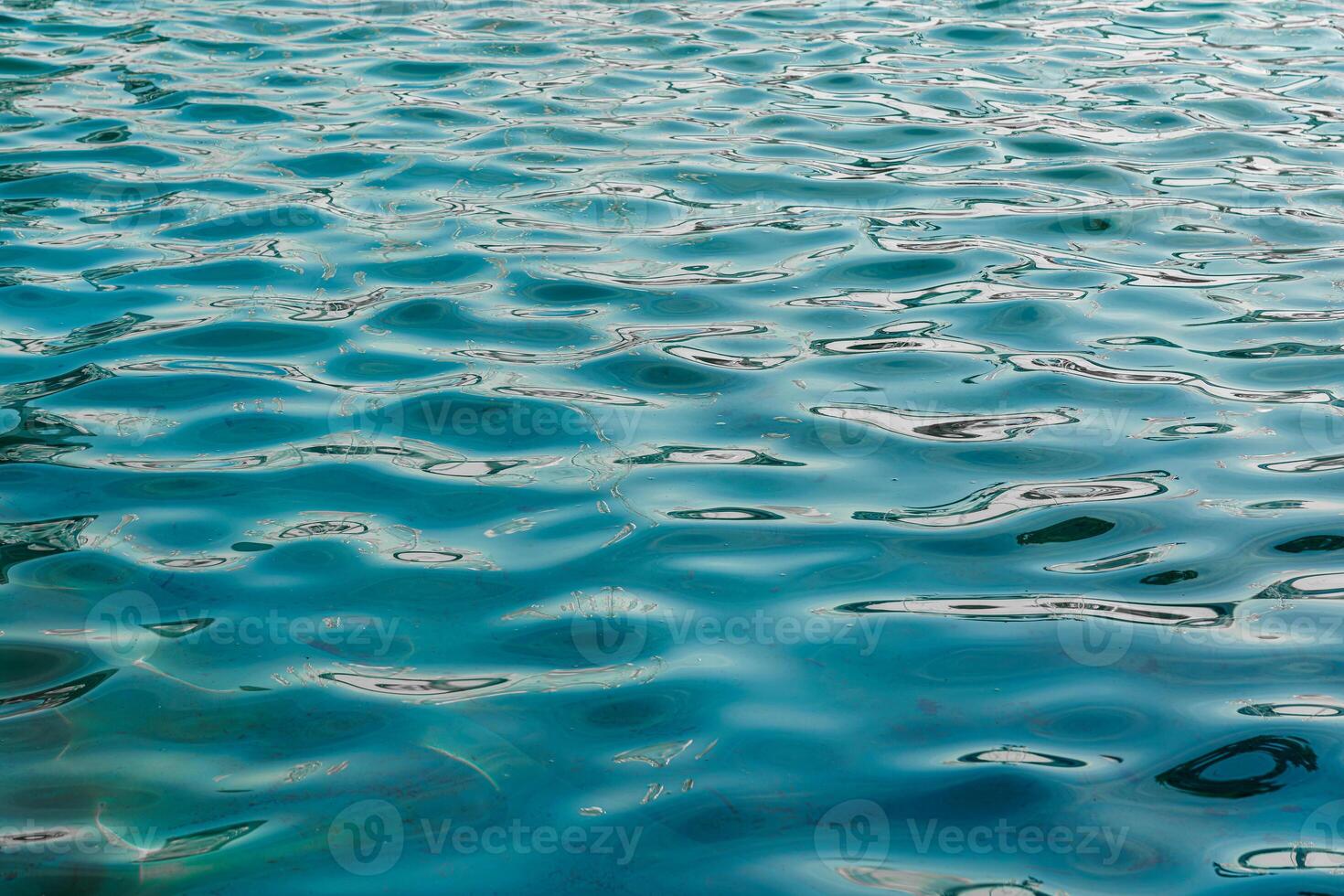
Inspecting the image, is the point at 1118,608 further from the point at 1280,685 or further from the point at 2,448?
the point at 2,448

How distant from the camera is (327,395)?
3898mm

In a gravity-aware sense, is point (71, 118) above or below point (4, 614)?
above

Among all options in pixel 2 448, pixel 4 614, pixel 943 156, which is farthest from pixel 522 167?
pixel 4 614

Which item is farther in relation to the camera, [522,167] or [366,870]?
[522,167]

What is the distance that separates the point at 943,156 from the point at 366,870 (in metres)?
4.83

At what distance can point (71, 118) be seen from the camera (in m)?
6.49

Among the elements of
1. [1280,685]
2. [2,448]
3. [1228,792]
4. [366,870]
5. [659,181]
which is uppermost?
[659,181]

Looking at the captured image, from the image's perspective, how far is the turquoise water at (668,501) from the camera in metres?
2.34

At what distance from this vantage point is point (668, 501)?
3342mm

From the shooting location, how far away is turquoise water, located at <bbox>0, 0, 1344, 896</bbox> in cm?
234

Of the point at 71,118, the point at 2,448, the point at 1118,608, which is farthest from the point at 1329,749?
the point at 71,118

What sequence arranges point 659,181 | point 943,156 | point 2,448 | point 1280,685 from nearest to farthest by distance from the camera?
1. point 1280,685
2. point 2,448
3. point 659,181
4. point 943,156

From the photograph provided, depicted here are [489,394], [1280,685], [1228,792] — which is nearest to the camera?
[1228,792]

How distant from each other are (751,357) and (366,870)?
7.65ft
